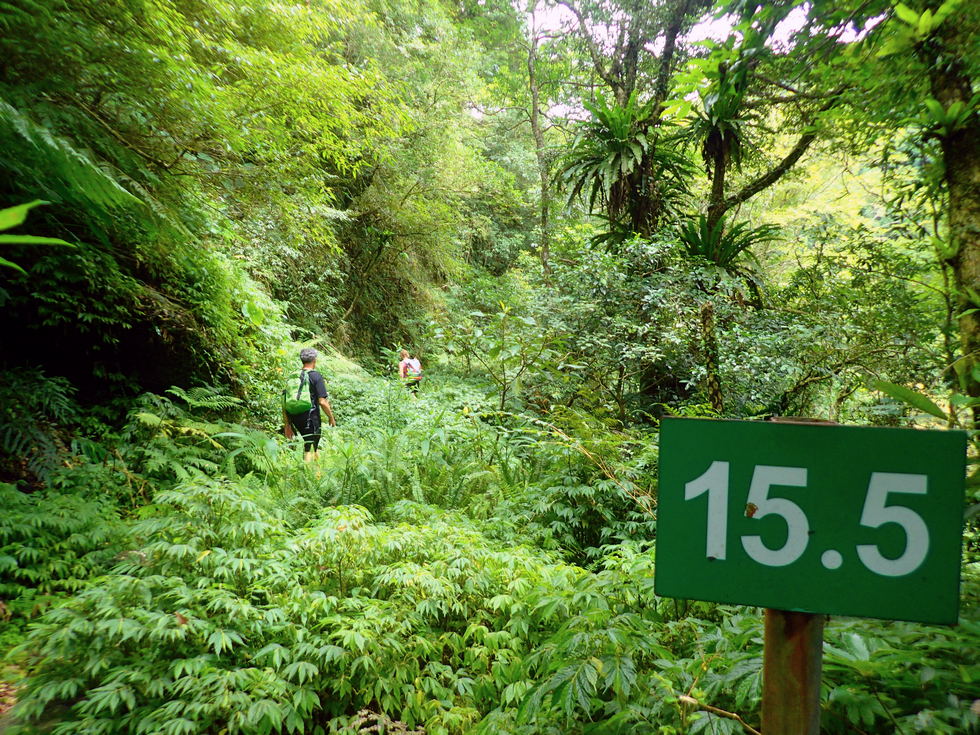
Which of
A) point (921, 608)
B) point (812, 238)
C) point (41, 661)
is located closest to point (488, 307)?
point (812, 238)

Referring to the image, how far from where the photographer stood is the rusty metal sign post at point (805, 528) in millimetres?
787

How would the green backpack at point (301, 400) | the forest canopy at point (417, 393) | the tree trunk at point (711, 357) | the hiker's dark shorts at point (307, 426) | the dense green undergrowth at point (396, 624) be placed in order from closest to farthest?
the dense green undergrowth at point (396, 624) → the forest canopy at point (417, 393) → the tree trunk at point (711, 357) → the green backpack at point (301, 400) → the hiker's dark shorts at point (307, 426)

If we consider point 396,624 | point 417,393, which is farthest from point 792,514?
point 417,393

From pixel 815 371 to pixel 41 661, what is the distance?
18.9ft

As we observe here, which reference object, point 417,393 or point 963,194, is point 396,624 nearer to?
point 963,194

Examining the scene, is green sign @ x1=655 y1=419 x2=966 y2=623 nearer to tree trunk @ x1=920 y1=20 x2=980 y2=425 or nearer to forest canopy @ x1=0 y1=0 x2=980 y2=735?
forest canopy @ x1=0 y1=0 x2=980 y2=735

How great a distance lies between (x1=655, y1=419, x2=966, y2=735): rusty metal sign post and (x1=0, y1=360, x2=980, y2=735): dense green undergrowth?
0.44m

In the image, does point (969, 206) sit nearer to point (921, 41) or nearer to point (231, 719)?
point (921, 41)

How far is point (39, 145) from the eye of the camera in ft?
9.21

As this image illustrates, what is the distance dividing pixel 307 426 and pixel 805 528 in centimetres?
528

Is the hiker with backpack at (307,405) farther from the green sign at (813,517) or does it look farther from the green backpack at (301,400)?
the green sign at (813,517)

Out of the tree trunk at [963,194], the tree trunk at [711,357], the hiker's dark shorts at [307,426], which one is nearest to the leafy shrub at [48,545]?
the hiker's dark shorts at [307,426]

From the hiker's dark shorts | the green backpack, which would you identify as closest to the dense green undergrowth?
the green backpack

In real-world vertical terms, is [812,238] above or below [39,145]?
above
